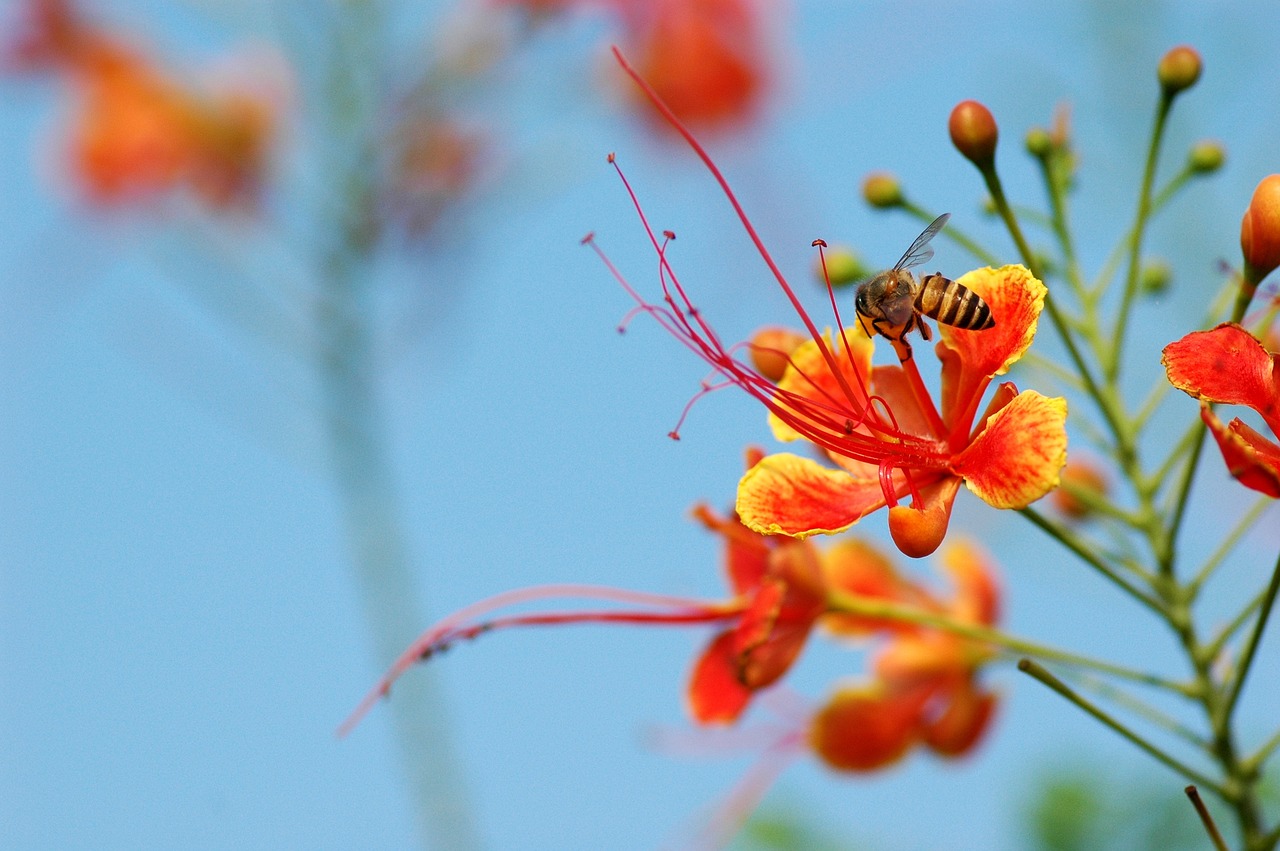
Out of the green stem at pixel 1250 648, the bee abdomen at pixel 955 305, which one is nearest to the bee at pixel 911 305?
the bee abdomen at pixel 955 305

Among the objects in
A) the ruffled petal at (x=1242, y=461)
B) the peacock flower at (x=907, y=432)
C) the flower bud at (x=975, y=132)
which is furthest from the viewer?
the flower bud at (x=975, y=132)

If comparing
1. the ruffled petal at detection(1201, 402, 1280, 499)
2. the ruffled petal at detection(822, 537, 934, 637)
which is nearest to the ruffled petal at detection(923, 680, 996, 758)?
the ruffled petal at detection(822, 537, 934, 637)

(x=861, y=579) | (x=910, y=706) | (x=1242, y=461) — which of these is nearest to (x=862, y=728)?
(x=910, y=706)

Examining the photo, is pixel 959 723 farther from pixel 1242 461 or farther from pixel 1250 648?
pixel 1242 461

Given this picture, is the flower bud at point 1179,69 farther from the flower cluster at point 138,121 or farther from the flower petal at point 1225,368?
the flower cluster at point 138,121

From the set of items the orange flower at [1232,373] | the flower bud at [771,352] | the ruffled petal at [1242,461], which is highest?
the flower bud at [771,352]

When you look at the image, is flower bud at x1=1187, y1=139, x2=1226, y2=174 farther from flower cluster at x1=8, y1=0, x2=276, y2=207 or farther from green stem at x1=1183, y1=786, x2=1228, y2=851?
flower cluster at x1=8, y1=0, x2=276, y2=207
